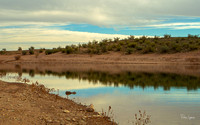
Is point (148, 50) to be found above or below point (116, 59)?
above

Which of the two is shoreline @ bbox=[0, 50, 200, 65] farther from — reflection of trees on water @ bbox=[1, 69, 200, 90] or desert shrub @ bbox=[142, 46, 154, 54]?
reflection of trees on water @ bbox=[1, 69, 200, 90]

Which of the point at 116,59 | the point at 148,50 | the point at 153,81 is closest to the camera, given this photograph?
the point at 153,81

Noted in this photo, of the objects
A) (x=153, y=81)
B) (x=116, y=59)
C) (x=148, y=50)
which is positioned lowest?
(x=153, y=81)

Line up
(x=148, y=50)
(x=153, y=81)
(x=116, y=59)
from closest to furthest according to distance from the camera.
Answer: (x=153, y=81)
(x=116, y=59)
(x=148, y=50)

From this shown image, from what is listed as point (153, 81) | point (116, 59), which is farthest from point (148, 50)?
point (153, 81)

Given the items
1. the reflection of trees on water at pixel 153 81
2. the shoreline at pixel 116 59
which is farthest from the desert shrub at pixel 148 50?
the reflection of trees on water at pixel 153 81

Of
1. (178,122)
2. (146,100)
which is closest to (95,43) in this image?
(146,100)

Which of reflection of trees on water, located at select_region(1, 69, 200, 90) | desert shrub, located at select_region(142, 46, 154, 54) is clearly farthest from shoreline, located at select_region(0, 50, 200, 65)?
reflection of trees on water, located at select_region(1, 69, 200, 90)

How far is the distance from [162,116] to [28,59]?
49844mm

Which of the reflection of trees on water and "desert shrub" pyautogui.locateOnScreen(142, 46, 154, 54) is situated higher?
"desert shrub" pyautogui.locateOnScreen(142, 46, 154, 54)

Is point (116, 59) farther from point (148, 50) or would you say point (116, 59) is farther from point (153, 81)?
point (153, 81)

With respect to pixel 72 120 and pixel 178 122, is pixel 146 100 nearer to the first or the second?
pixel 178 122

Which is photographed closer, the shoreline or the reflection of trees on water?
the reflection of trees on water

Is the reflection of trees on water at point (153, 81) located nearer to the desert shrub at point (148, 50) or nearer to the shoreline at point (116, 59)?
the shoreline at point (116, 59)
